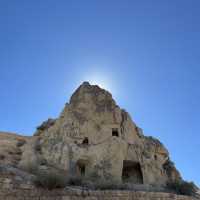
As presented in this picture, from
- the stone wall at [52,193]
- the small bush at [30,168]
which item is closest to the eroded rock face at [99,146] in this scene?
the small bush at [30,168]

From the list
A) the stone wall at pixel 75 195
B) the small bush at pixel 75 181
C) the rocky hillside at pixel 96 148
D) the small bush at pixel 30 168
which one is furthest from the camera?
the rocky hillside at pixel 96 148

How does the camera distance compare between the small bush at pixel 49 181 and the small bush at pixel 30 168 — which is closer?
the small bush at pixel 49 181

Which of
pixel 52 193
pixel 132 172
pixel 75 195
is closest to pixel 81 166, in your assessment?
pixel 132 172

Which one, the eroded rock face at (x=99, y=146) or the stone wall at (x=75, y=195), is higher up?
the eroded rock face at (x=99, y=146)

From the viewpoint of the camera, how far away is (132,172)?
17.5m

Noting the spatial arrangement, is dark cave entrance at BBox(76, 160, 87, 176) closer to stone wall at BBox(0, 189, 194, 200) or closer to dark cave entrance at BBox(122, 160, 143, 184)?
dark cave entrance at BBox(122, 160, 143, 184)

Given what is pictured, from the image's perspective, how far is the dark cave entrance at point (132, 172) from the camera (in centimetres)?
1689

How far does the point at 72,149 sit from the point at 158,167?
19.4 ft

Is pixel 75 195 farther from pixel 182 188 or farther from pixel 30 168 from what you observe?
pixel 182 188

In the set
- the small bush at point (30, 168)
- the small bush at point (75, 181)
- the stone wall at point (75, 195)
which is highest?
the small bush at point (30, 168)

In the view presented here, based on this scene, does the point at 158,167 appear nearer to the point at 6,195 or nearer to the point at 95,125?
the point at 95,125

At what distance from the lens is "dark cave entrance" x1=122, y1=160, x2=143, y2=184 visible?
16.9m

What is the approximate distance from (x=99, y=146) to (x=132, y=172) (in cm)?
307

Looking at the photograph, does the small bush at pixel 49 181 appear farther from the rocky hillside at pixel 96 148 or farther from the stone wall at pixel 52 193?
the rocky hillside at pixel 96 148
